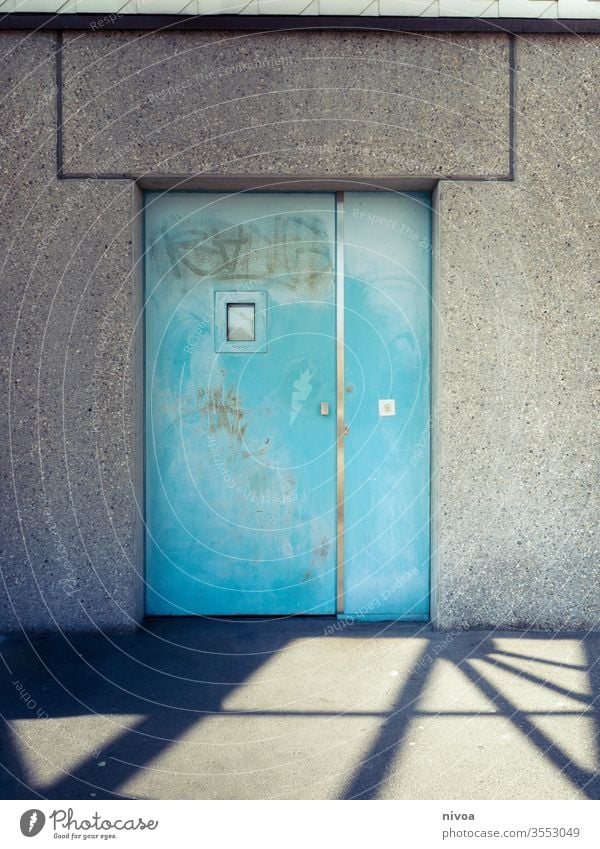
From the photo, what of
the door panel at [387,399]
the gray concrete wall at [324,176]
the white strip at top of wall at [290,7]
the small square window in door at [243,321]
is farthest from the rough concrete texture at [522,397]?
the small square window in door at [243,321]

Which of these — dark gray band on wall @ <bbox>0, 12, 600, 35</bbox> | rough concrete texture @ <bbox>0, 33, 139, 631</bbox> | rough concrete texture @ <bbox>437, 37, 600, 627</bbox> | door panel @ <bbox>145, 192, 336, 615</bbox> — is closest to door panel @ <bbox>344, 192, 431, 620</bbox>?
door panel @ <bbox>145, 192, 336, 615</bbox>

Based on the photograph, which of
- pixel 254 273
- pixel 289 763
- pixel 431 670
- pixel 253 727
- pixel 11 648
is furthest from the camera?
pixel 254 273

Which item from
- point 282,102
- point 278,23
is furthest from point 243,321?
point 278,23

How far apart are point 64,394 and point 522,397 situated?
8.33ft

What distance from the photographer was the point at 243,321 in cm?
459

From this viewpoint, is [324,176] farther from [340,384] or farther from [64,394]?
[64,394]

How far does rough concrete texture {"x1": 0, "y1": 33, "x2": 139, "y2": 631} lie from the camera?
170 inches

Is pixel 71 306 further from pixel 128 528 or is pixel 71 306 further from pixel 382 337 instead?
pixel 382 337

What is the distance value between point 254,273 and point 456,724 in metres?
2.64

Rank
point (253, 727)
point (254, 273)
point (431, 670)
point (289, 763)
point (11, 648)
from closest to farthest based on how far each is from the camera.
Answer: point (289, 763) → point (253, 727) → point (431, 670) → point (11, 648) → point (254, 273)

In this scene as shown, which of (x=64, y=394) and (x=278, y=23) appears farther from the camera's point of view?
(x=64, y=394)

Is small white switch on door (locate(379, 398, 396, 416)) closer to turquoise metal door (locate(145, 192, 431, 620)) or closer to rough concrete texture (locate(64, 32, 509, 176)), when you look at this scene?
turquoise metal door (locate(145, 192, 431, 620))

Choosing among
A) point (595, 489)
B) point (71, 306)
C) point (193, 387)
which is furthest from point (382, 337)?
point (71, 306)

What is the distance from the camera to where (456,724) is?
10.8ft
